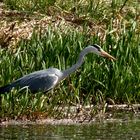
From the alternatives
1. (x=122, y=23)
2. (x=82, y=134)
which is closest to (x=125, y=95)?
(x=82, y=134)

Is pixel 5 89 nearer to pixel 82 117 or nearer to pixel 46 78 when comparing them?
pixel 46 78

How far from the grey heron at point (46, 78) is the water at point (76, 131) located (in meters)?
1.31

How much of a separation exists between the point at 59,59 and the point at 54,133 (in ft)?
10.5

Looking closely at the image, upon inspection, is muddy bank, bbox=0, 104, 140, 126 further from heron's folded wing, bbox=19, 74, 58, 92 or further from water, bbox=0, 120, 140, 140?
heron's folded wing, bbox=19, 74, 58, 92

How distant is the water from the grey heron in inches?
51.5

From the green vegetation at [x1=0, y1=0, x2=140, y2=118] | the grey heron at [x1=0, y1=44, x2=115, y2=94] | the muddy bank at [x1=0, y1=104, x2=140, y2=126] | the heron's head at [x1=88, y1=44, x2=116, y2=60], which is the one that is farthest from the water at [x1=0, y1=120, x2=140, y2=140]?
the heron's head at [x1=88, y1=44, x2=116, y2=60]

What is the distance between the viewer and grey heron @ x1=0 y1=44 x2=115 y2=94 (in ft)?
42.0

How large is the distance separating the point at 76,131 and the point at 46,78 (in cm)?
209

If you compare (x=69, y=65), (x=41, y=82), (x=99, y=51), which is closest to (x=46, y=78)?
(x=41, y=82)

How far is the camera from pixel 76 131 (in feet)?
36.5

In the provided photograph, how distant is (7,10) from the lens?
59.0 ft

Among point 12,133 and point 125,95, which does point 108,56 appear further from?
point 12,133

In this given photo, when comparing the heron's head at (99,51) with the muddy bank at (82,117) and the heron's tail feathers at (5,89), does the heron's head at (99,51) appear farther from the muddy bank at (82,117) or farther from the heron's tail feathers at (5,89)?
the heron's tail feathers at (5,89)

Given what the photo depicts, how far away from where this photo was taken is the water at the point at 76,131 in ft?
34.7
